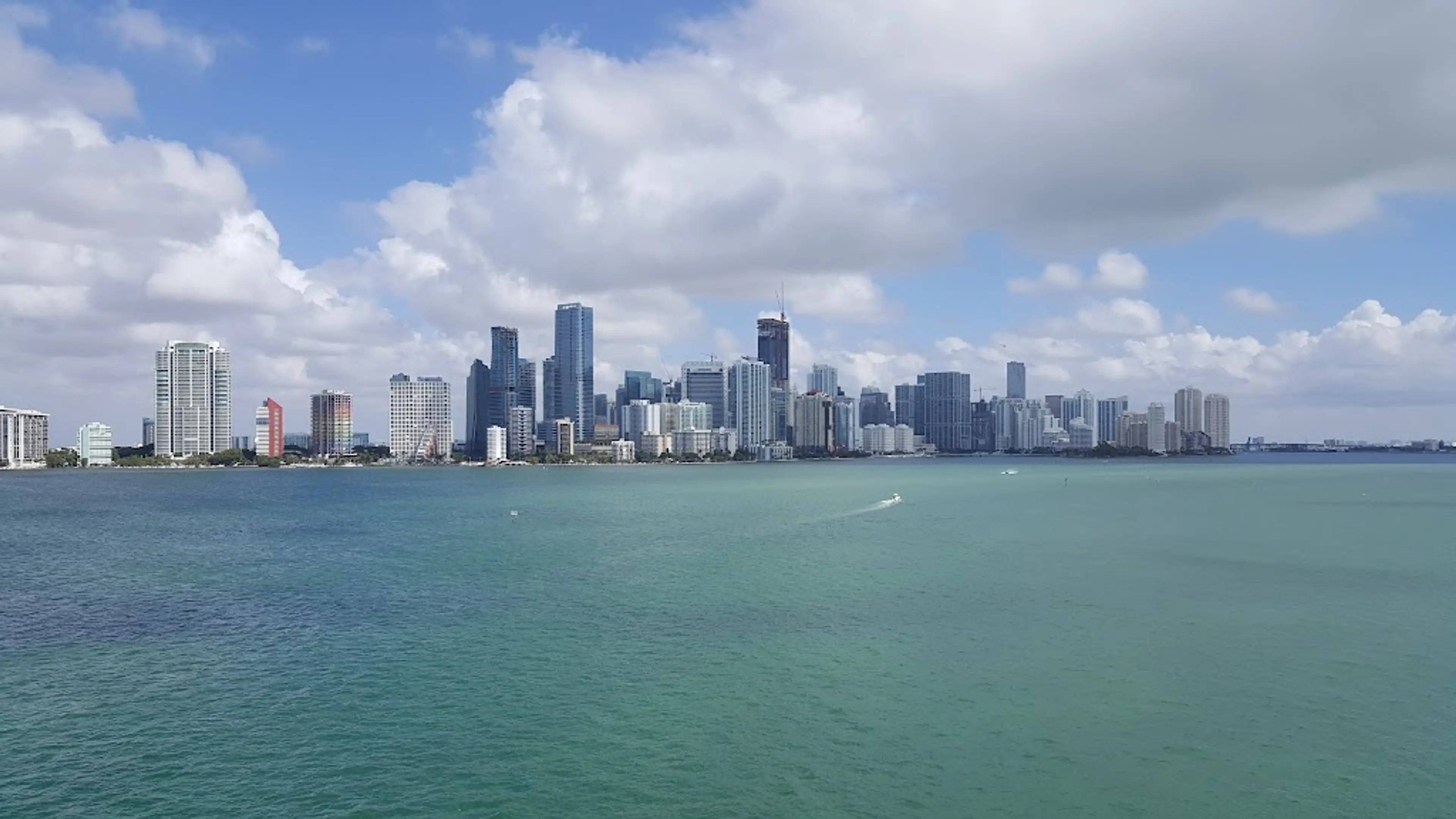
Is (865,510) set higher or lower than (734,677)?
lower

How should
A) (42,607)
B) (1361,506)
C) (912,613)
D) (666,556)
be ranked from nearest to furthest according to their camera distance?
1. (912,613)
2. (42,607)
3. (666,556)
4. (1361,506)

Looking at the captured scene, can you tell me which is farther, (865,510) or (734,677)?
(865,510)

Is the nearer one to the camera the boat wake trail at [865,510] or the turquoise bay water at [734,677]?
the turquoise bay water at [734,677]

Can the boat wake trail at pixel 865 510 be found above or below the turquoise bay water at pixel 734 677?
below

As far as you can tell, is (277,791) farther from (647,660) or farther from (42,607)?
(42,607)

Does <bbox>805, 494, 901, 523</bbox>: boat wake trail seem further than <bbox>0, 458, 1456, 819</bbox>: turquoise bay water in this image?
Yes

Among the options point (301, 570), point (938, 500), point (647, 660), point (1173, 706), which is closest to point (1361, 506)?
point (938, 500)

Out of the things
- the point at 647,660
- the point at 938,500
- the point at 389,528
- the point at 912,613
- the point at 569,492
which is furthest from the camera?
the point at 569,492

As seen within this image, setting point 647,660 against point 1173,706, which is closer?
point 1173,706
